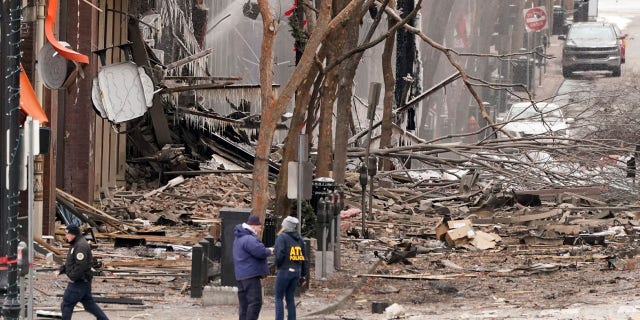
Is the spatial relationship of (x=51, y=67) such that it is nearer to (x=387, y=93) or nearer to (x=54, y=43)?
(x=54, y=43)

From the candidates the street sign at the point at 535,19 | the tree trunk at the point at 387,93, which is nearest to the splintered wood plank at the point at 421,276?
the tree trunk at the point at 387,93

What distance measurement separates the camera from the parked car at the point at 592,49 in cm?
5716

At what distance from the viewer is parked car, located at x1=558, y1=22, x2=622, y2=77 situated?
5716 cm

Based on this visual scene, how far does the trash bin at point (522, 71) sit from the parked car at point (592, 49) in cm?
191

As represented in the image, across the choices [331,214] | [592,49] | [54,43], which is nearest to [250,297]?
[331,214]

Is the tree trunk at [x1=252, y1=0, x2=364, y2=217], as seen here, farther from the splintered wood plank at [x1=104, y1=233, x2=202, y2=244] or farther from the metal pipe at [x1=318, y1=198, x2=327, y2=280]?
the splintered wood plank at [x1=104, y1=233, x2=202, y2=244]

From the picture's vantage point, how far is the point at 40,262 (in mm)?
20344

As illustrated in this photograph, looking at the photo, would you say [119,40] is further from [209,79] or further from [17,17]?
[17,17]

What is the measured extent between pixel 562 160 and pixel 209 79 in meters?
8.40

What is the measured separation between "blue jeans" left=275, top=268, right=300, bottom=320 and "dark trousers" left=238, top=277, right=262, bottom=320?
1.29 ft

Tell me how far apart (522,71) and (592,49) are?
2.97m

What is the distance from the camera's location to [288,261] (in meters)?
15.5

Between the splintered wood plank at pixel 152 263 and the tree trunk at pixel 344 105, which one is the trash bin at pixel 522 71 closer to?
the tree trunk at pixel 344 105

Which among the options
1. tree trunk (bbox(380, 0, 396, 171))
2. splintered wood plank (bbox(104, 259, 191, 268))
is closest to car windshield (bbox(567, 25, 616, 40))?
tree trunk (bbox(380, 0, 396, 171))
